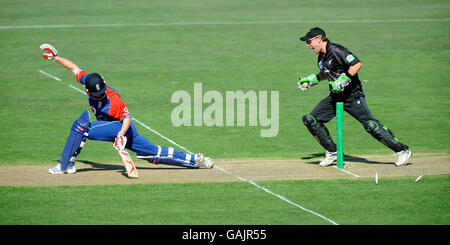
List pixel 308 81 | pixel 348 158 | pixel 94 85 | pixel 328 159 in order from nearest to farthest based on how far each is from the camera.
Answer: pixel 94 85
pixel 328 159
pixel 308 81
pixel 348 158

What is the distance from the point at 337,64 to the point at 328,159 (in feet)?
5.63

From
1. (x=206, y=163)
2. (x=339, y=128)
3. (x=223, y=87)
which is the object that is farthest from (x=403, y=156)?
(x=223, y=87)

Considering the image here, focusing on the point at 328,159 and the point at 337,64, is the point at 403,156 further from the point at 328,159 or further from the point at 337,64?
the point at 337,64

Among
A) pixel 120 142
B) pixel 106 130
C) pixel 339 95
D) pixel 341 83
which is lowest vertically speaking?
pixel 120 142

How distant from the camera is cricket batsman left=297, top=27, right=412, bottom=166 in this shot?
1152 cm

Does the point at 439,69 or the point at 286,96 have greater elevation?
the point at 439,69

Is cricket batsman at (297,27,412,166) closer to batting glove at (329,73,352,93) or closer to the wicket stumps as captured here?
batting glove at (329,73,352,93)

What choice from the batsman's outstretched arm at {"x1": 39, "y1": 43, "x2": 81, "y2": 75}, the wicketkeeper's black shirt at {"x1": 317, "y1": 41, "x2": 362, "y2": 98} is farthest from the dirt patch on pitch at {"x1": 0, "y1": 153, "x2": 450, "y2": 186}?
the batsman's outstretched arm at {"x1": 39, "y1": 43, "x2": 81, "y2": 75}

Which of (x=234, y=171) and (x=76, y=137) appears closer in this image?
(x=76, y=137)

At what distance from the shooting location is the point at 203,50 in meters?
26.8

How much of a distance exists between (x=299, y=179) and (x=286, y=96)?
8.74m

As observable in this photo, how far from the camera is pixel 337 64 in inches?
460

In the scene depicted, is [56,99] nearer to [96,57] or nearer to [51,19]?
[96,57]

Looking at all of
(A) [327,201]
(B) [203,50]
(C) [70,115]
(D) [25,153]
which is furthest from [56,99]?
(A) [327,201]
